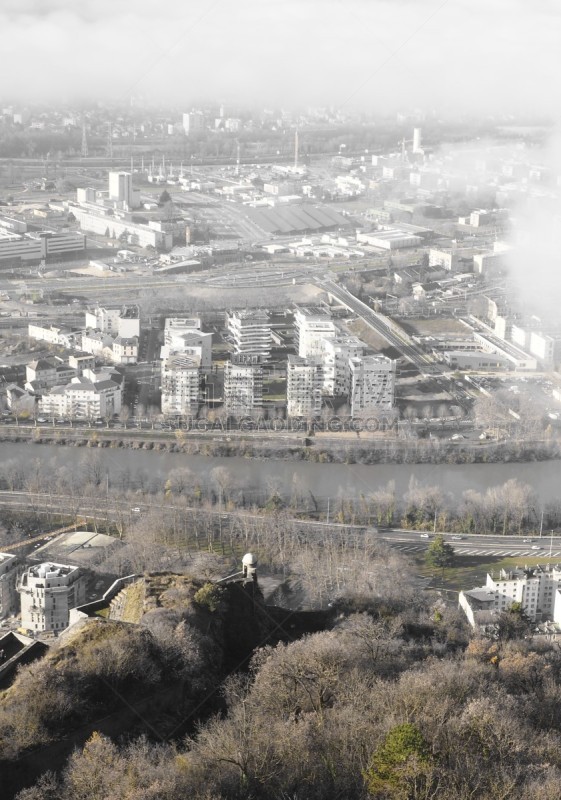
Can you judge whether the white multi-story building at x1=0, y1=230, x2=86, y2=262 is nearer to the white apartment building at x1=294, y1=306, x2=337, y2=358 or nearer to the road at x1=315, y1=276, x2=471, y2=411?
the road at x1=315, y1=276, x2=471, y2=411

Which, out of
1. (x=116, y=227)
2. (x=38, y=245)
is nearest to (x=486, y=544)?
(x=38, y=245)

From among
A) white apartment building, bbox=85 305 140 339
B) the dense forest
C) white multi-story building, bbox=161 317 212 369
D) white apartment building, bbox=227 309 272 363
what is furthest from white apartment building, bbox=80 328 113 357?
the dense forest

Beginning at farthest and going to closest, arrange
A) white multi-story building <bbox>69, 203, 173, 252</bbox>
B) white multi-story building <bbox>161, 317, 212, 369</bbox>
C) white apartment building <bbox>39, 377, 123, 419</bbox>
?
white multi-story building <bbox>69, 203, 173, 252</bbox>
white multi-story building <bbox>161, 317, 212, 369</bbox>
white apartment building <bbox>39, 377, 123, 419</bbox>

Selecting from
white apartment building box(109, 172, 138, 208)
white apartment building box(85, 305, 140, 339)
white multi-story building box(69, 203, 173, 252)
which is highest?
white apartment building box(109, 172, 138, 208)

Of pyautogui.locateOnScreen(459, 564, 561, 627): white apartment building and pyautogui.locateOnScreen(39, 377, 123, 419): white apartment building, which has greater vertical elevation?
pyautogui.locateOnScreen(39, 377, 123, 419): white apartment building

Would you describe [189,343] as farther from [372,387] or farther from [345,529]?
[345,529]

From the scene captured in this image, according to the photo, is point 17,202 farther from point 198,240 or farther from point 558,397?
point 558,397

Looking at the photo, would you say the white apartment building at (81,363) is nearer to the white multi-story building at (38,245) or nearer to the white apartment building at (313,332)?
the white apartment building at (313,332)
